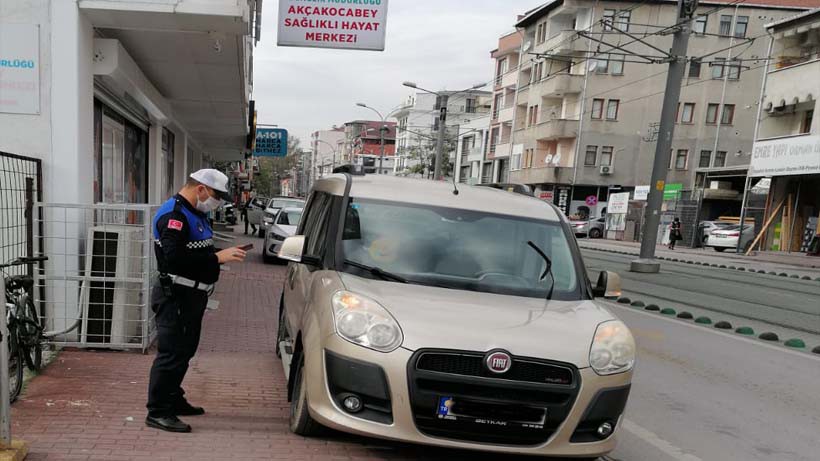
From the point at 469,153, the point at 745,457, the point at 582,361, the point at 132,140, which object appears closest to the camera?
the point at 582,361

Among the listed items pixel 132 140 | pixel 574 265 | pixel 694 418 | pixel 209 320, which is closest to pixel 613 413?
pixel 574 265

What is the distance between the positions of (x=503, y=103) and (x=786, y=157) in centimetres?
3147

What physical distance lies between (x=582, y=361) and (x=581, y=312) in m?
0.54

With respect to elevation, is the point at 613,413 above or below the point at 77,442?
above

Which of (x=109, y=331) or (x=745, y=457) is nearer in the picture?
(x=745, y=457)

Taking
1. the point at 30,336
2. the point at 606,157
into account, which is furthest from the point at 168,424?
the point at 606,157

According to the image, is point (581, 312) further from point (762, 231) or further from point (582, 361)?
point (762, 231)

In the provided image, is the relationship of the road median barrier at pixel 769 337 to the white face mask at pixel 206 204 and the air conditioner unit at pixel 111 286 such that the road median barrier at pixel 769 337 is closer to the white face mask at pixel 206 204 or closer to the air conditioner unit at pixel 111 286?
the white face mask at pixel 206 204

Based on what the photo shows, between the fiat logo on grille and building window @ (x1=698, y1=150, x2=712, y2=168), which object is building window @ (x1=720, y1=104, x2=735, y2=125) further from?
the fiat logo on grille

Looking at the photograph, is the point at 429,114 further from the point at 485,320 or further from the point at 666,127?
the point at 485,320

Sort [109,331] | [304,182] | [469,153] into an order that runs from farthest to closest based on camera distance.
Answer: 1. [304,182]
2. [469,153]
3. [109,331]

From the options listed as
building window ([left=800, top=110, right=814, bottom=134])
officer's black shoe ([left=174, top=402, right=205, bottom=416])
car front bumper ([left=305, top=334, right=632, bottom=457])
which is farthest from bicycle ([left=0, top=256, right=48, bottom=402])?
building window ([left=800, top=110, right=814, bottom=134])

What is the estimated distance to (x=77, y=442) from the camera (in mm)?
3594

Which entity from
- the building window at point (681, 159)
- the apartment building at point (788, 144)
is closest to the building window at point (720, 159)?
the building window at point (681, 159)
